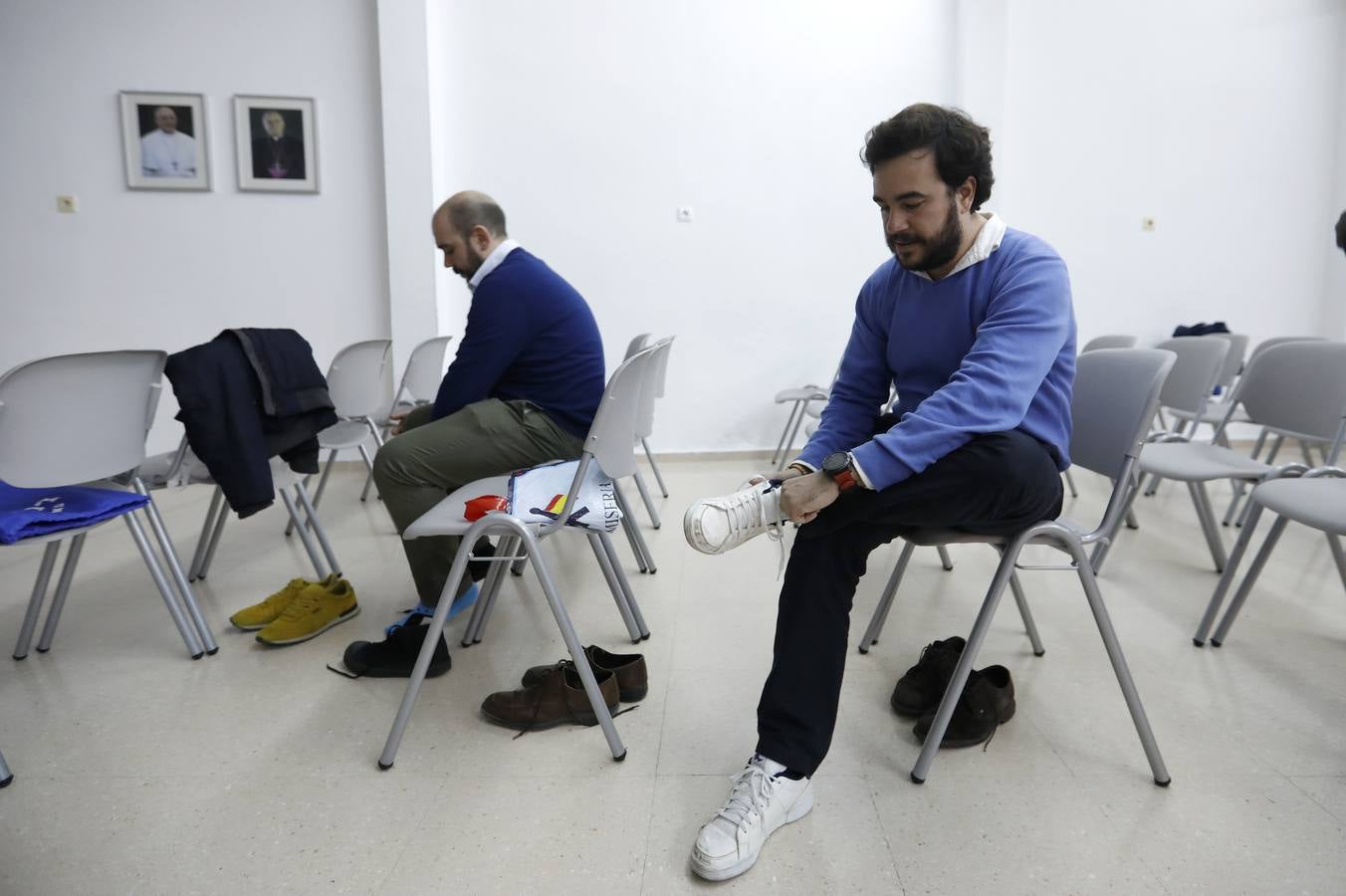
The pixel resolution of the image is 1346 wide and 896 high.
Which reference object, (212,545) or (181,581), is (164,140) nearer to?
(212,545)

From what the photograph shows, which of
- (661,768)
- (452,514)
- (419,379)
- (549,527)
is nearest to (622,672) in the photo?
(661,768)

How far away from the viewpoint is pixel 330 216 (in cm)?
434

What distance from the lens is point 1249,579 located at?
75.9 inches

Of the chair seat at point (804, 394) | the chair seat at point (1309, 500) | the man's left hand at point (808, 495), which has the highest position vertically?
the man's left hand at point (808, 495)

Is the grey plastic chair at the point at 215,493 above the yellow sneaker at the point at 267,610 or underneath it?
above

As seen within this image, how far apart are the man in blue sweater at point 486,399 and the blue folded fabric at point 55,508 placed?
22.4 inches

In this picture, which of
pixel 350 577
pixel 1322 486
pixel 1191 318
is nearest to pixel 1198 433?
pixel 1191 318

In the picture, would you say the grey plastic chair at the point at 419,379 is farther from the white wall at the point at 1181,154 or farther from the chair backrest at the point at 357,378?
the white wall at the point at 1181,154

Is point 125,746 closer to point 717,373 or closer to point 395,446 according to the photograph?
point 395,446

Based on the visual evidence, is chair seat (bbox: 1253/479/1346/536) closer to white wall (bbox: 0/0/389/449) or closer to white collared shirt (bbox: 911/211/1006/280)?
white collared shirt (bbox: 911/211/1006/280)

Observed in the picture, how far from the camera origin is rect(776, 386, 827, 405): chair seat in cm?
392

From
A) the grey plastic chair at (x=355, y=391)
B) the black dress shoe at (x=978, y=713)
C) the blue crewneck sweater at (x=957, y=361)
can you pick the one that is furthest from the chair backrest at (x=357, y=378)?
the black dress shoe at (x=978, y=713)

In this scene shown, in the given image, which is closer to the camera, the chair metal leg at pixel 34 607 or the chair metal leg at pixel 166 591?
the chair metal leg at pixel 166 591

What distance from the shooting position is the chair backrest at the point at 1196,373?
9.22 feet
